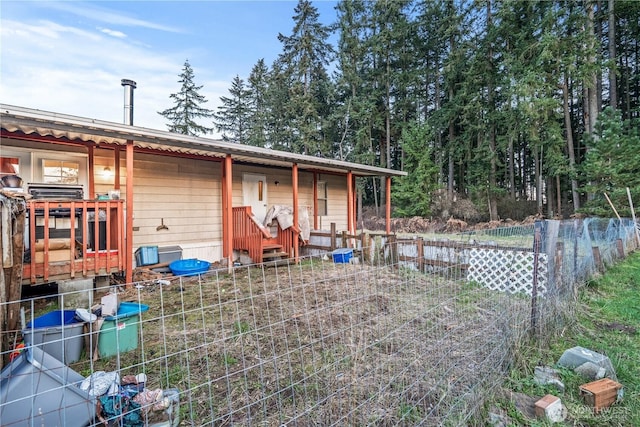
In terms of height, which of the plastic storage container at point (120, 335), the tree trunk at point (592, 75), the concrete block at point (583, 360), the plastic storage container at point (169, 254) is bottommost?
the concrete block at point (583, 360)

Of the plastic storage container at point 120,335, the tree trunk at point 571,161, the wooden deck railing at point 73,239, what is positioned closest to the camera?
the plastic storage container at point 120,335

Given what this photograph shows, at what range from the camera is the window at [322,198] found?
10.8m

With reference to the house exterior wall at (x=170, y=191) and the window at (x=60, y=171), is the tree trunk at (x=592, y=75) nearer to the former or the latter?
the house exterior wall at (x=170, y=191)

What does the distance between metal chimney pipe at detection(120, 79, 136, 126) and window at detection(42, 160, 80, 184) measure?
178 cm

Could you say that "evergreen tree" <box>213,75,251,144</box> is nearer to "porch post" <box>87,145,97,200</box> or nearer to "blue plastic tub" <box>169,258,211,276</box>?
"porch post" <box>87,145,97,200</box>

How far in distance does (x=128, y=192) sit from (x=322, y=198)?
6.52 m

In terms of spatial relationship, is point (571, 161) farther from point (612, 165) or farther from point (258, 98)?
point (258, 98)

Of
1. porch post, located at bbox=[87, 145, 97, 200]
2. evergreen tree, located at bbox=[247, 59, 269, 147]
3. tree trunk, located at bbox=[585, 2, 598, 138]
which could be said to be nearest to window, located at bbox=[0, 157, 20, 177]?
porch post, located at bbox=[87, 145, 97, 200]

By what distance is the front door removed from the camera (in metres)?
8.57

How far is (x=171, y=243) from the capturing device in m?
7.09

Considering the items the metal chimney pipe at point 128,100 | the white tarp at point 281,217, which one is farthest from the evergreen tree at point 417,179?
the metal chimney pipe at point 128,100

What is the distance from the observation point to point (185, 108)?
29.4 metres

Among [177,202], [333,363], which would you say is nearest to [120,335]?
[333,363]

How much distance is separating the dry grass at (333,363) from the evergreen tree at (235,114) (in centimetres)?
3043
